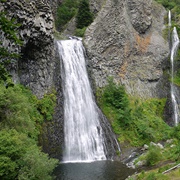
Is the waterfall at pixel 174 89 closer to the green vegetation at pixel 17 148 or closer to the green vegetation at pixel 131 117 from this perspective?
the green vegetation at pixel 131 117

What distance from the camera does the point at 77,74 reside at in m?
24.4

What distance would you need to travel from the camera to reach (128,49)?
29.2 metres

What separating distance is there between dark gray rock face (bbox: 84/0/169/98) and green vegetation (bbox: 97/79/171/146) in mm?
1620

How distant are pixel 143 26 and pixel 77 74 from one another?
13.1 metres

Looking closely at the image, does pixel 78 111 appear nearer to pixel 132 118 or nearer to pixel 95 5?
pixel 132 118

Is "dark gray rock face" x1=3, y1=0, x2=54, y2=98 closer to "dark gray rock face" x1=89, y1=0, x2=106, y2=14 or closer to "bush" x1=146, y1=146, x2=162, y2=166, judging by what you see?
"bush" x1=146, y1=146, x2=162, y2=166

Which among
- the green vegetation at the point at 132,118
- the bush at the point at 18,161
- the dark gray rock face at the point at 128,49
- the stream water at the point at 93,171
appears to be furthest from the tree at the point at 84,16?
the bush at the point at 18,161

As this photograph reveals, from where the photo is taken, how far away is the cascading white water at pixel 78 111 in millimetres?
19594

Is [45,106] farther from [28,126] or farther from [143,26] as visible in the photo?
[143,26]

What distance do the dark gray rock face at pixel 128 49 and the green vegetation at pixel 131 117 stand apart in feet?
5.31

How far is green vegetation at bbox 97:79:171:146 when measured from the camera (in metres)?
22.4

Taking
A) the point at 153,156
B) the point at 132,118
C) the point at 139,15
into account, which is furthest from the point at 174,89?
the point at 153,156

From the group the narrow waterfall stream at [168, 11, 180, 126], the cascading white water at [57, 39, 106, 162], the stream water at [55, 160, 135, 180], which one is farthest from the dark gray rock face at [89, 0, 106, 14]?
the stream water at [55, 160, 135, 180]

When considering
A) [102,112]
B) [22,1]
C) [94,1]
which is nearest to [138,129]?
[102,112]
